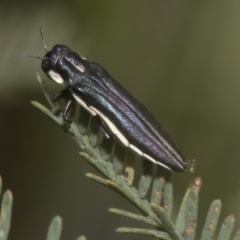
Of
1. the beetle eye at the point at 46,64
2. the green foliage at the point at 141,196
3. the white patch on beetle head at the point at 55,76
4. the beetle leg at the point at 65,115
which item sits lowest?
the green foliage at the point at 141,196

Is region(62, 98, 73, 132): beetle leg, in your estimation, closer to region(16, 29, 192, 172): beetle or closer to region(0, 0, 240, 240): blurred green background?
region(16, 29, 192, 172): beetle

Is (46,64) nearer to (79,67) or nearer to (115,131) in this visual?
(79,67)

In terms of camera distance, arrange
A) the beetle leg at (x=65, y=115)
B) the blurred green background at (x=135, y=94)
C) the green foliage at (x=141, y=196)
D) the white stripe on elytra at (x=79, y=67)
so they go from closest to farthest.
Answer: the green foliage at (x=141, y=196) → the beetle leg at (x=65, y=115) → the white stripe on elytra at (x=79, y=67) → the blurred green background at (x=135, y=94)

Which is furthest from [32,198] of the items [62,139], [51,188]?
[62,139]

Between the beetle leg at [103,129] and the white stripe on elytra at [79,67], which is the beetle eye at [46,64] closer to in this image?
the white stripe on elytra at [79,67]

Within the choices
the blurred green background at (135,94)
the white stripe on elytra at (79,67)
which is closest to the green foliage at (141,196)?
the white stripe on elytra at (79,67)
